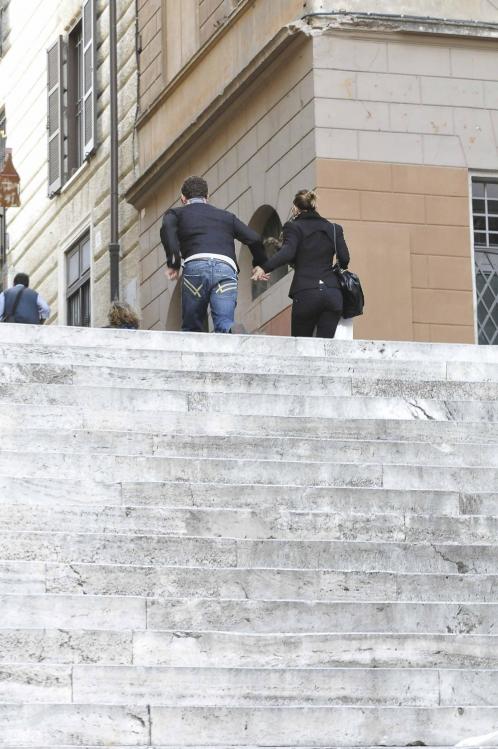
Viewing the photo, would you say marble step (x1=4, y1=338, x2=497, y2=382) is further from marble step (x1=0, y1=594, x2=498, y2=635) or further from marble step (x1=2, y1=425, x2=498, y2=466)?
marble step (x1=0, y1=594, x2=498, y2=635)

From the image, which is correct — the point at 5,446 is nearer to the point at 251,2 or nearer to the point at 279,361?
the point at 279,361

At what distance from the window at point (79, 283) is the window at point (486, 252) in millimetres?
7143

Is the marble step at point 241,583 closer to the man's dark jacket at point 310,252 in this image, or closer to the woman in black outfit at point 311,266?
the woman in black outfit at point 311,266

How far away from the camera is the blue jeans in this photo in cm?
1506

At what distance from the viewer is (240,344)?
13.5m

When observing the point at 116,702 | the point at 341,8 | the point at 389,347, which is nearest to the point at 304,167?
the point at 341,8

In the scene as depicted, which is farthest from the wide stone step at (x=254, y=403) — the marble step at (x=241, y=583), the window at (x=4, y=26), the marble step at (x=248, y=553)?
the window at (x=4, y=26)

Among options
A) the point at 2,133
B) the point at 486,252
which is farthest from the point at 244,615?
the point at 2,133

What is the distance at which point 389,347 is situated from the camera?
1363 centimetres

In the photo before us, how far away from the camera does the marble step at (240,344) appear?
13.5 m

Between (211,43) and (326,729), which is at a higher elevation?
(211,43)

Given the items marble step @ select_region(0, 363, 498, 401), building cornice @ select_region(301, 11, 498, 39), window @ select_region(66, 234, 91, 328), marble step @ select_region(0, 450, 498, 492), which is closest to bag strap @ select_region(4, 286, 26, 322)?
building cornice @ select_region(301, 11, 498, 39)

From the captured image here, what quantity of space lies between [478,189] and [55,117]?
8.66 meters

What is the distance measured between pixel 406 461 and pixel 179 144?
12.4 m
